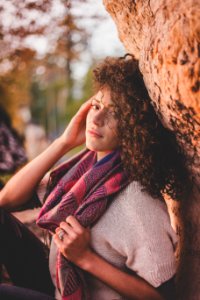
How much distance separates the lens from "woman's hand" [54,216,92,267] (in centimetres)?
174

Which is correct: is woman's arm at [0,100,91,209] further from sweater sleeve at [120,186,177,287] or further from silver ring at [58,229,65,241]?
sweater sleeve at [120,186,177,287]

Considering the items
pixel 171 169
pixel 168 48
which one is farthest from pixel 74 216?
pixel 168 48

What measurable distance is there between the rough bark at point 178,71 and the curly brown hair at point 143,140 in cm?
11

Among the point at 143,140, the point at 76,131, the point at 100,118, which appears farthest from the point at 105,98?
the point at 76,131

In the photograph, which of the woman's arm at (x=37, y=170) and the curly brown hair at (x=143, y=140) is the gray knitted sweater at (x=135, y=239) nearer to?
the curly brown hair at (x=143, y=140)

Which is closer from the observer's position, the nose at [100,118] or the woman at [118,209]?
the woman at [118,209]

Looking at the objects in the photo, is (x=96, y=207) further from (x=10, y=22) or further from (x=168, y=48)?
(x=10, y=22)

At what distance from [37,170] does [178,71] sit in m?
1.22

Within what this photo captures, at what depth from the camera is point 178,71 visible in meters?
1.38

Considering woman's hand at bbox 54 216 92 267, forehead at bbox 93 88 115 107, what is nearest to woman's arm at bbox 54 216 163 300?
woman's hand at bbox 54 216 92 267

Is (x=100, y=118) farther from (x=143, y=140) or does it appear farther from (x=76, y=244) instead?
(x=76, y=244)

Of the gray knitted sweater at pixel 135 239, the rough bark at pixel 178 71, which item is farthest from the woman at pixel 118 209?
the rough bark at pixel 178 71

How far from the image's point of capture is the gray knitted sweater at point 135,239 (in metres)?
1.65

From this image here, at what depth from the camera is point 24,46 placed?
3.79m
